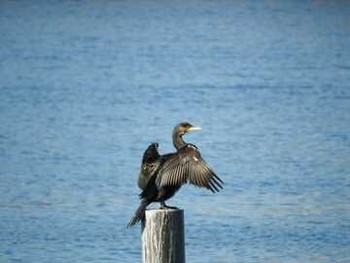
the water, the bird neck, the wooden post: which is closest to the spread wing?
the bird neck

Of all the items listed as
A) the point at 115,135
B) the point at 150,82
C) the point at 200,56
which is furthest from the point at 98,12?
the point at 115,135

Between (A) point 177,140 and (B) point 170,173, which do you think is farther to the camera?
(A) point 177,140

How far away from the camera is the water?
14.9 meters

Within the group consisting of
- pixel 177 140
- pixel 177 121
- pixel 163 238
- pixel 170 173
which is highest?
pixel 177 121

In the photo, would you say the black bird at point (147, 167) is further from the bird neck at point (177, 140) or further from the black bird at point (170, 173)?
the bird neck at point (177, 140)

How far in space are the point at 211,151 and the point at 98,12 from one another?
28554mm

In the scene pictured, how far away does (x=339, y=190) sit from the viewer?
17.4 meters

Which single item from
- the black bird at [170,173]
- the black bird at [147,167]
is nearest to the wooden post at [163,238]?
the black bird at [170,173]

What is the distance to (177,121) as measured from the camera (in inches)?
930

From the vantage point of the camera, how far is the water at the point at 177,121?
1489cm

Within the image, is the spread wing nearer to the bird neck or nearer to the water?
the bird neck

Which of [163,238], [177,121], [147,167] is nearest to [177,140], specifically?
[147,167]

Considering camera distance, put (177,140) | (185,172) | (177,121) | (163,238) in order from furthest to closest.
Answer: (177,121), (177,140), (185,172), (163,238)

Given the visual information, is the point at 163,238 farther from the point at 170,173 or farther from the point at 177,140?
the point at 177,140
